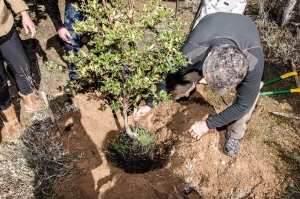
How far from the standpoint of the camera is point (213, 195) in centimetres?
263

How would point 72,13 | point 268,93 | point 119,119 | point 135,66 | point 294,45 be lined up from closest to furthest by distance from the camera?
1. point 135,66
2. point 72,13
3. point 119,119
4. point 268,93
5. point 294,45

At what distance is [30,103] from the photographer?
127 inches

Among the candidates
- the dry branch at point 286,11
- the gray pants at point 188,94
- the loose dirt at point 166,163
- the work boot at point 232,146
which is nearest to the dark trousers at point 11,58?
the loose dirt at point 166,163

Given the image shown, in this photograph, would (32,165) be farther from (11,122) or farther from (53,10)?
(53,10)

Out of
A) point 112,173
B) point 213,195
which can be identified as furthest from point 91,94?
point 213,195

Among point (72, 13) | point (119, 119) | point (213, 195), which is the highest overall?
point (72, 13)

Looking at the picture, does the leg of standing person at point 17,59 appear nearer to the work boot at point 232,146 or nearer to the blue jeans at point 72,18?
the blue jeans at point 72,18

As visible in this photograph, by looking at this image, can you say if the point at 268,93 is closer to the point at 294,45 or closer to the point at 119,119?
the point at 294,45

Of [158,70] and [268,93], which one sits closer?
[158,70]

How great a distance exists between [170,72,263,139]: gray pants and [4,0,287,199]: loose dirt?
239 millimetres

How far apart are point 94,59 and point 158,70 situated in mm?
457

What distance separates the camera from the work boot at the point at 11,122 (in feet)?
9.37

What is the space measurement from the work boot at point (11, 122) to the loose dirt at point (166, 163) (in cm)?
50

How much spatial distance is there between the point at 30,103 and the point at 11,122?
0.37 metres
